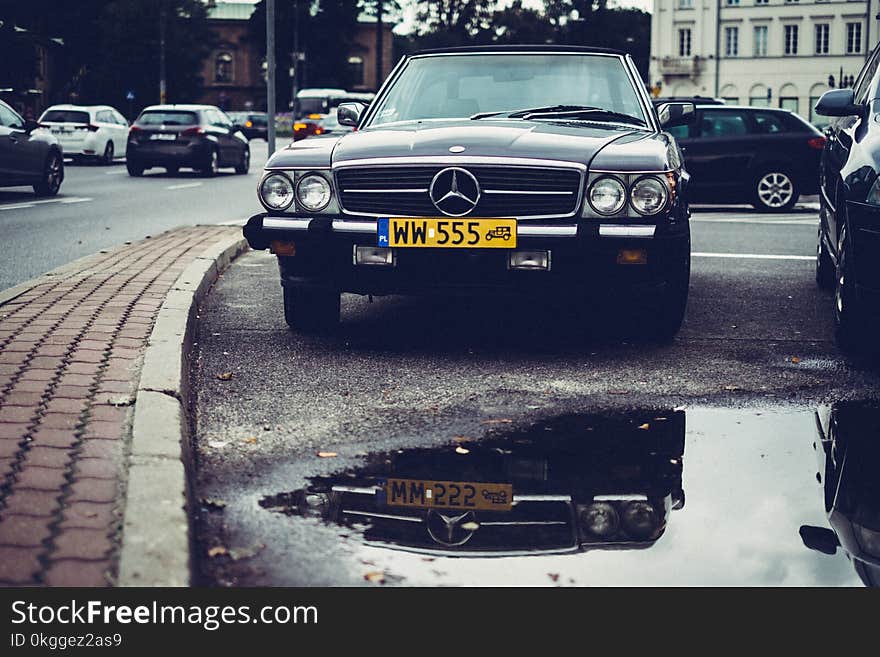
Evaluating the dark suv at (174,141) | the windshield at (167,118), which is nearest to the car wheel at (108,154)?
the dark suv at (174,141)

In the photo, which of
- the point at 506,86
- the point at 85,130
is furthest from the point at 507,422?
the point at 85,130

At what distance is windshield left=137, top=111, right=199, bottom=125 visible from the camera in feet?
87.3

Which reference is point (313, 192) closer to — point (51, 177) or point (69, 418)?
point (69, 418)

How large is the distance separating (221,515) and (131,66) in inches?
2416

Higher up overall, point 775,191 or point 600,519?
point 775,191

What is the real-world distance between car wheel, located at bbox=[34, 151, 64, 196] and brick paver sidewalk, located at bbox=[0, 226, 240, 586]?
11310 millimetres

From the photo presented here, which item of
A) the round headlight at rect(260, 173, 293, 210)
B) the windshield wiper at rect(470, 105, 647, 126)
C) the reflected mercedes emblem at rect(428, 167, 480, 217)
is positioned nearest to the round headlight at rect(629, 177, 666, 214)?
the reflected mercedes emblem at rect(428, 167, 480, 217)

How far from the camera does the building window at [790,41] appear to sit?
8312cm

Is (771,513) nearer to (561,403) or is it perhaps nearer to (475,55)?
(561,403)

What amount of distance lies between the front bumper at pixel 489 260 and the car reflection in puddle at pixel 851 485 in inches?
50.3

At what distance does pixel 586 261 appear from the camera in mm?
6418

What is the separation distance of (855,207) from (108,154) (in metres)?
28.3

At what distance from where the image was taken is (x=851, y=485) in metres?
4.40
